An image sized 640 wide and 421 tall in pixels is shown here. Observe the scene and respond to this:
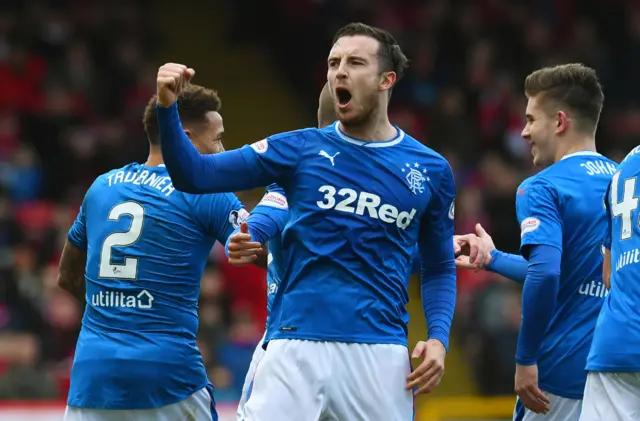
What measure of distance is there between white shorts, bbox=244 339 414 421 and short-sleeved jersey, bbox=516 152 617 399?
1.26 m

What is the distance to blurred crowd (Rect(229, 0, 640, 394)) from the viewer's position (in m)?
14.5

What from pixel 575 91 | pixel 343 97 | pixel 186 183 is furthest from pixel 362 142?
pixel 575 91

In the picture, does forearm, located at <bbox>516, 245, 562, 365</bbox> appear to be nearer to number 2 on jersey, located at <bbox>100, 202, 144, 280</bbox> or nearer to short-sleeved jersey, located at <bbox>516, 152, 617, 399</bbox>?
short-sleeved jersey, located at <bbox>516, 152, 617, 399</bbox>

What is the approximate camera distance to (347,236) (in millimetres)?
5461

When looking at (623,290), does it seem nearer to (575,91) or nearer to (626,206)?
(626,206)

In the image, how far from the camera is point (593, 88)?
6617mm

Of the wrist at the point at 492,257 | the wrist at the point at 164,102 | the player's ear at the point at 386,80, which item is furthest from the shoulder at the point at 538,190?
the wrist at the point at 164,102

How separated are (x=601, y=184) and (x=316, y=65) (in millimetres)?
12881

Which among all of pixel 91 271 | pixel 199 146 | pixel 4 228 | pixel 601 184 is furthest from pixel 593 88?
pixel 4 228

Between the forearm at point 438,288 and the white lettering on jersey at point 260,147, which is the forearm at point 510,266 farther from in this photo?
the white lettering on jersey at point 260,147

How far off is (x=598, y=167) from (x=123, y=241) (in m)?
2.53

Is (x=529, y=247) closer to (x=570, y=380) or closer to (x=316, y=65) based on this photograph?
(x=570, y=380)

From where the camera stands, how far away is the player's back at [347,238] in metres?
5.42

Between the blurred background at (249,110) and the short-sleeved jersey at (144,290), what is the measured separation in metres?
4.79
